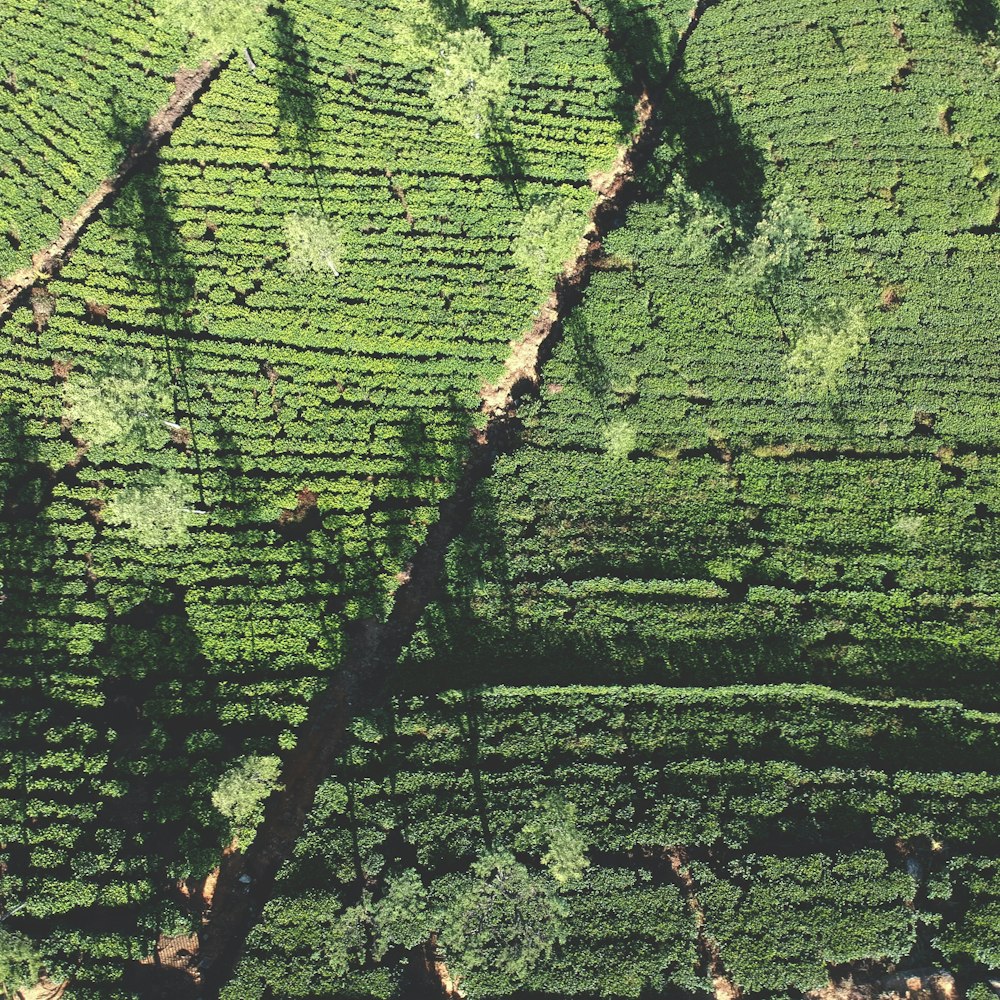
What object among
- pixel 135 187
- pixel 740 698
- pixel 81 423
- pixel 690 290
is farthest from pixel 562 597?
pixel 135 187

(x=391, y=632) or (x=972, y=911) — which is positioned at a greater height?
(x=391, y=632)

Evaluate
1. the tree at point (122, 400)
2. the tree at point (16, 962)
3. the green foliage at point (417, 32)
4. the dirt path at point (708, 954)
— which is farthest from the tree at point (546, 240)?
the tree at point (16, 962)

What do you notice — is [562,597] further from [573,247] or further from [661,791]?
[573,247]

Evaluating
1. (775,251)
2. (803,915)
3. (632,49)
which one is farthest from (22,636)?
(632,49)

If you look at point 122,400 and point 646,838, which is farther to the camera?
point 122,400

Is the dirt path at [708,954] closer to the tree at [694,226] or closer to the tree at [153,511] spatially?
the tree at [153,511]

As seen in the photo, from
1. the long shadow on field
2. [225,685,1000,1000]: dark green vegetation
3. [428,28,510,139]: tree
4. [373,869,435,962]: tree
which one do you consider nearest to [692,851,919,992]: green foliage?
[225,685,1000,1000]: dark green vegetation

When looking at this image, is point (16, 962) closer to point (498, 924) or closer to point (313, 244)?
point (498, 924)
